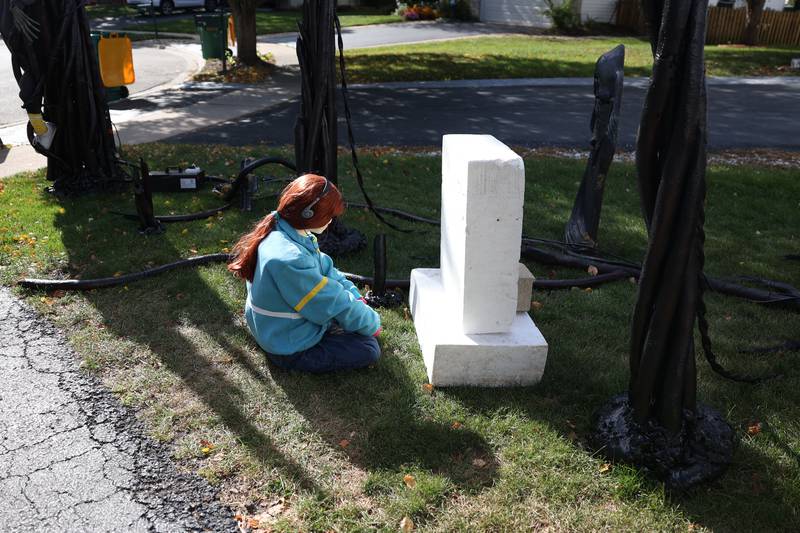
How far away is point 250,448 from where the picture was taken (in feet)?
11.8

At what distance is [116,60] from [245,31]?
6510 millimetres

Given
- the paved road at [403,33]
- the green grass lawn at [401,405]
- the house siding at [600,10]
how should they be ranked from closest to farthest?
the green grass lawn at [401,405], the paved road at [403,33], the house siding at [600,10]

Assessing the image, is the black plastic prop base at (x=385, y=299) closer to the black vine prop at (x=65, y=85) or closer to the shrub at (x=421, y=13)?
the black vine prop at (x=65, y=85)

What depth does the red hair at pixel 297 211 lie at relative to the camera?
3936 mm

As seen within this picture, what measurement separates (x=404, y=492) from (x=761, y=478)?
175 cm

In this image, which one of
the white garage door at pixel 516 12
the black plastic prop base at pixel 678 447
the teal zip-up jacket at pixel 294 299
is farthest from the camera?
the white garage door at pixel 516 12

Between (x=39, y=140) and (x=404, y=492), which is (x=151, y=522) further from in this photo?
(x=39, y=140)

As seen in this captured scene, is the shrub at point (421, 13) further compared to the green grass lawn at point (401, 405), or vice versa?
the shrub at point (421, 13)

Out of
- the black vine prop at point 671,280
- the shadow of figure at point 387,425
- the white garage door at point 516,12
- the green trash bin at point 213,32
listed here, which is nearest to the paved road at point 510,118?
the green trash bin at point 213,32

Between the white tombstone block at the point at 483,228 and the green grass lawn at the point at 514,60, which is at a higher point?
the green grass lawn at the point at 514,60

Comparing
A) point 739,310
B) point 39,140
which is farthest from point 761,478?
point 39,140

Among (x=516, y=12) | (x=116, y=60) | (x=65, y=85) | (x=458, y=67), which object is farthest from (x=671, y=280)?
(x=516, y=12)

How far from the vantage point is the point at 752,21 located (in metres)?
25.0

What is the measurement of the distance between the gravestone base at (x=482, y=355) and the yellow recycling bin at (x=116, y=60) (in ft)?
30.0
